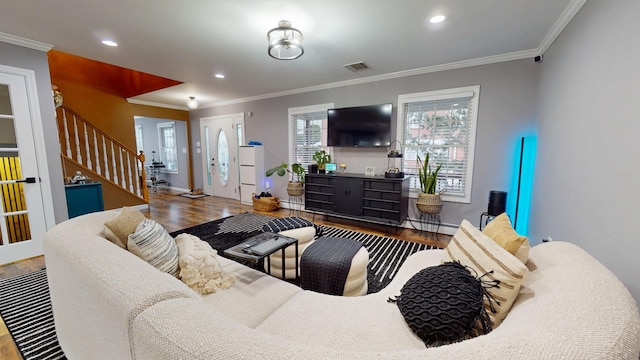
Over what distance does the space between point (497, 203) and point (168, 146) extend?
26.7ft

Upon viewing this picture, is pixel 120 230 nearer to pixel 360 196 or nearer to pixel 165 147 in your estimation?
pixel 360 196

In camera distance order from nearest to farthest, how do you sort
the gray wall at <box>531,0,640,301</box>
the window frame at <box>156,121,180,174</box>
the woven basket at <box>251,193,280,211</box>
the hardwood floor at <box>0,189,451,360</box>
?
the gray wall at <box>531,0,640,301</box>, the hardwood floor at <box>0,189,451,360</box>, the woven basket at <box>251,193,280,211</box>, the window frame at <box>156,121,180,174</box>

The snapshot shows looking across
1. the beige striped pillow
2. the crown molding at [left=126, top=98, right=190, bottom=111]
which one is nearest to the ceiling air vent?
the beige striped pillow

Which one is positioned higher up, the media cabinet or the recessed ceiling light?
the recessed ceiling light

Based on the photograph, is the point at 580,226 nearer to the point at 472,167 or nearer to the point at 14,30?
the point at 472,167

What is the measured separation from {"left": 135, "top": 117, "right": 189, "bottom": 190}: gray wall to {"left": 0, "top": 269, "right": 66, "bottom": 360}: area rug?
4813 mm

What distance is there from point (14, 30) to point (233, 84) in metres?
2.47

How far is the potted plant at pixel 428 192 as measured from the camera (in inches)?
132

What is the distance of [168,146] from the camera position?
731 centimetres

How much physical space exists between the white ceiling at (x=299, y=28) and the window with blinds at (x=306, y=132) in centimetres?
106

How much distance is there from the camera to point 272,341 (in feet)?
1.94

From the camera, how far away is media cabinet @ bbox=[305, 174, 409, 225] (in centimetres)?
355

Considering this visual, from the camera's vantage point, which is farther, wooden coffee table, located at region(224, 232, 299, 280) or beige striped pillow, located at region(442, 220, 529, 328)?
wooden coffee table, located at region(224, 232, 299, 280)

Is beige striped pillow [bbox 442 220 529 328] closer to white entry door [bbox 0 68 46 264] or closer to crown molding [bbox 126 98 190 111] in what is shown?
white entry door [bbox 0 68 46 264]
